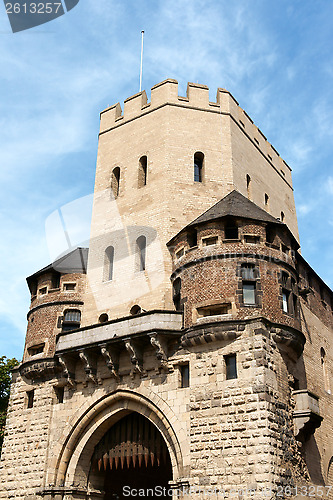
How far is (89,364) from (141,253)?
5938 millimetres

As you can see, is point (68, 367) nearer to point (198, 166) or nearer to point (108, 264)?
point (108, 264)

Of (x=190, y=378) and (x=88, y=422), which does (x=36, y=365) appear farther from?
(x=190, y=378)

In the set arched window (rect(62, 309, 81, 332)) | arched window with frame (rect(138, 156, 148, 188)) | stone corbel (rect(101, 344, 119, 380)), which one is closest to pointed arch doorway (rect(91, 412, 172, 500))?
stone corbel (rect(101, 344, 119, 380))

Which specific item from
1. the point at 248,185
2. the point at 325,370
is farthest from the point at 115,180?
the point at 325,370

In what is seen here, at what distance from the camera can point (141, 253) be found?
87.5ft

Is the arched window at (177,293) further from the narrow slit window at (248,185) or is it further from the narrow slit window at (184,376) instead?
the narrow slit window at (248,185)

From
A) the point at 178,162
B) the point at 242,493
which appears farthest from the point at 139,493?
the point at 178,162

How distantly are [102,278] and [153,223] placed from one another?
3.80 meters

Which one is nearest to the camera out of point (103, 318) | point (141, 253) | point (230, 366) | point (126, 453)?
point (230, 366)

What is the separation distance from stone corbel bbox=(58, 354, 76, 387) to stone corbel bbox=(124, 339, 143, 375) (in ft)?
11.1

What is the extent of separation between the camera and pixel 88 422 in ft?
77.3

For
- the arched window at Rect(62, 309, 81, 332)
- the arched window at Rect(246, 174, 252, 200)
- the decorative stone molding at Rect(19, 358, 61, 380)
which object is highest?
the arched window at Rect(246, 174, 252, 200)

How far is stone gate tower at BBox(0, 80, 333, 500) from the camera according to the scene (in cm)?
Answer: 1983

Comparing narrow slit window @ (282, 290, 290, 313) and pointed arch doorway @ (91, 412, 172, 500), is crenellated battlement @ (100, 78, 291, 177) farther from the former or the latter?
pointed arch doorway @ (91, 412, 172, 500)
